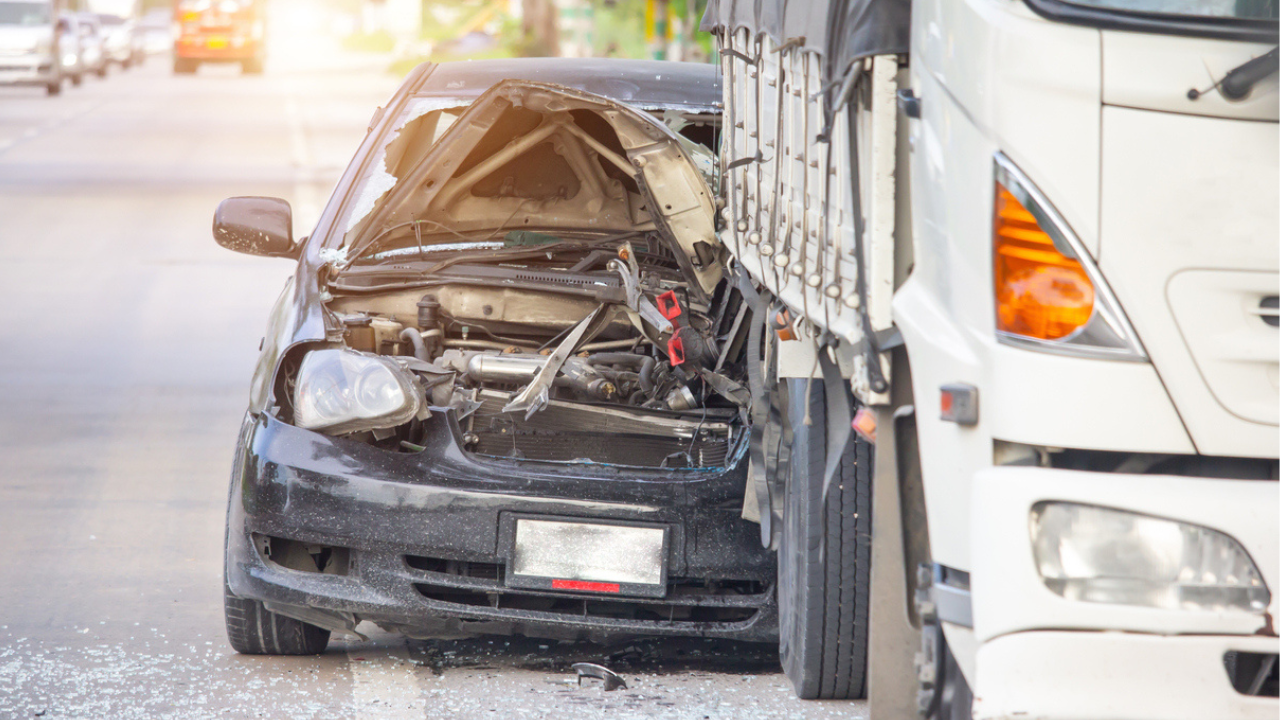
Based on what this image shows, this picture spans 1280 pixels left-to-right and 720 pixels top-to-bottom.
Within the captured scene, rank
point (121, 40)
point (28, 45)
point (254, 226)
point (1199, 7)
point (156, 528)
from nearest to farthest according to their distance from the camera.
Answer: point (1199, 7) → point (254, 226) → point (156, 528) → point (28, 45) → point (121, 40)

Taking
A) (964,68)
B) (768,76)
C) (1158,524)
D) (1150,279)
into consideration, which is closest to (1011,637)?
(1158,524)

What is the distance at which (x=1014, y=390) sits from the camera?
8.09ft

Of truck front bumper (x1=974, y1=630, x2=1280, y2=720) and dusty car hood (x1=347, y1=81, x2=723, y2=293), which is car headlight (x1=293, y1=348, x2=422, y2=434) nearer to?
dusty car hood (x1=347, y1=81, x2=723, y2=293)

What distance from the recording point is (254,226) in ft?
17.1

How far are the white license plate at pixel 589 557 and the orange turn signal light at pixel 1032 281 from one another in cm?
160

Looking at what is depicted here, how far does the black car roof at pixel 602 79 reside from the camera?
18.0 ft

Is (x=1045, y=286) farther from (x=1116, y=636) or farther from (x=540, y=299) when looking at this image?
(x=540, y=299)

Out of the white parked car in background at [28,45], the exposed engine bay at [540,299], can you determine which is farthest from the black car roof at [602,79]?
the white parked car in background at [28,45]

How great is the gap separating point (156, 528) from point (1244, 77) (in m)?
4.46

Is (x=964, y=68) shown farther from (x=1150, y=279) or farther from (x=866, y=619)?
(x=866, y=619)

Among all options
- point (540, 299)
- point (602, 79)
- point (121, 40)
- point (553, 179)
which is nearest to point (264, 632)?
point (540, 299)

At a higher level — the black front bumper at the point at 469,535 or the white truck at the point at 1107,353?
the white truck at the point at 1107,353

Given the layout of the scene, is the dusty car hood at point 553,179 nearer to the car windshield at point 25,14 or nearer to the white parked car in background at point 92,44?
the car windshield at point 25,14

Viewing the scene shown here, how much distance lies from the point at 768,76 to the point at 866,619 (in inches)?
55.2
